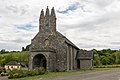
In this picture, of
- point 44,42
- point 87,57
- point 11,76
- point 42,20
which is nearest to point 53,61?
point 44,42

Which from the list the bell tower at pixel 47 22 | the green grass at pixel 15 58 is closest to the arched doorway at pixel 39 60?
the bell tower at pixel 47 22

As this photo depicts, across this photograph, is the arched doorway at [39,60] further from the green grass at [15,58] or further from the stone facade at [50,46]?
the green grass at [15,58]

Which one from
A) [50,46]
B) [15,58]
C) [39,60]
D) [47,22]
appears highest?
[47,22]

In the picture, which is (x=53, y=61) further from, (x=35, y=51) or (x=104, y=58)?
(x=104, y=58)

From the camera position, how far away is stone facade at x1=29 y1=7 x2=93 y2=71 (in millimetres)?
46344

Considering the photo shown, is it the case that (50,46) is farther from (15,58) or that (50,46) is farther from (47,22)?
(15,58)

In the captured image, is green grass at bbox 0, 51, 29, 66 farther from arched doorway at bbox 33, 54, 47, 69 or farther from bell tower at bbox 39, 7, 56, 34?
bell tower at bbox 39, 7, 56, 34

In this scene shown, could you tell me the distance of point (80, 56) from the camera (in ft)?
194

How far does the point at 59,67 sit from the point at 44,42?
250 inches

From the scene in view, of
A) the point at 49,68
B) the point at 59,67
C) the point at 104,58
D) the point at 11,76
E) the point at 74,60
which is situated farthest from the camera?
the point at 104,58

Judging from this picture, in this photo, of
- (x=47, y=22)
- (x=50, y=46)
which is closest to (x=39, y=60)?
(x=50, y=46)

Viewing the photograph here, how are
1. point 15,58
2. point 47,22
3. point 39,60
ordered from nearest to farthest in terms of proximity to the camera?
point 39,60, point 47,22, point 15,58

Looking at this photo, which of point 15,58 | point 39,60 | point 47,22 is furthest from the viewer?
point 15,58

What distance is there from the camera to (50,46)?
1924 inches
